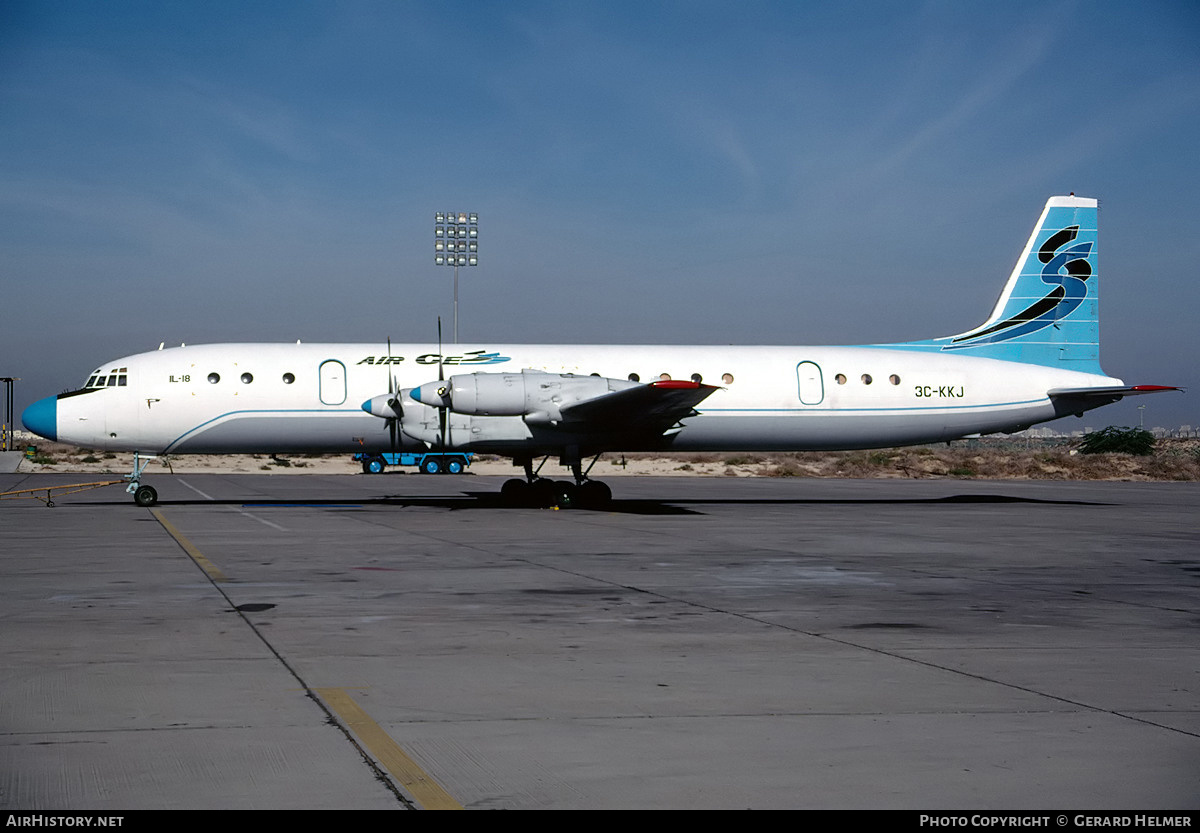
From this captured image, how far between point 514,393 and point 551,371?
9.49 ft

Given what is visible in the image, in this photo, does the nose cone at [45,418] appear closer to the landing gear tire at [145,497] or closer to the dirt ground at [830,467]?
the landing gear tire at [145,497]

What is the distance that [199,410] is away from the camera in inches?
997

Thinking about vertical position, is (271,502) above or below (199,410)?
below

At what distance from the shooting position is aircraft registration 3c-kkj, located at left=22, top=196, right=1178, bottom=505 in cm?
2425

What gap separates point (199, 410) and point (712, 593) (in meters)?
17.2

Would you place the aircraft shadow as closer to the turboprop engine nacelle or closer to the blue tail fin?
the turboprop engine nacelle

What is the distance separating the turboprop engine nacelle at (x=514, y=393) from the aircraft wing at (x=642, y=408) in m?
0.35

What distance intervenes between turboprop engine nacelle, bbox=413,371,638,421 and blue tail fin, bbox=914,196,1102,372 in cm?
1134

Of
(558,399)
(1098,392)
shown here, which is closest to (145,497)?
(558,399)

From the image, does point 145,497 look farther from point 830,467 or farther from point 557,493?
point 830,467

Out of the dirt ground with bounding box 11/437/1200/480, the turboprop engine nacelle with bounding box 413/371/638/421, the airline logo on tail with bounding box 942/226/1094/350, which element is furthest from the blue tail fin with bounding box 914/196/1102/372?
the dirt ground with bounding box 11/437/1200/480

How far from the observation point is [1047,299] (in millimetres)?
30516

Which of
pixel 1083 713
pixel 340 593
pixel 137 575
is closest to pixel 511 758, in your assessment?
pixel 1083 713

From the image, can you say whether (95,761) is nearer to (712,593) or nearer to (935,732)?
(935,732)
